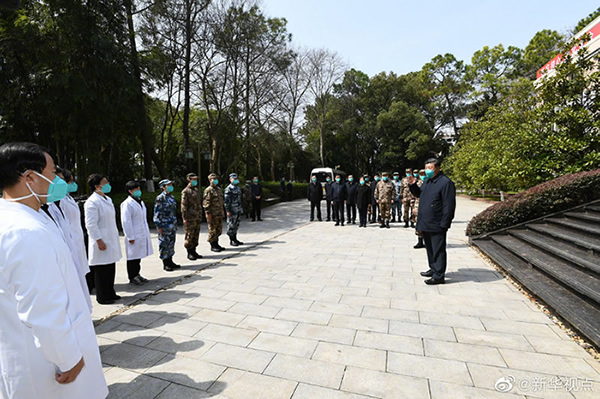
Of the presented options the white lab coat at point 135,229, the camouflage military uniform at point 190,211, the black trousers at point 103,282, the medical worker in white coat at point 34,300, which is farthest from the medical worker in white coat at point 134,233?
the medical worker in white coat at point 34,300

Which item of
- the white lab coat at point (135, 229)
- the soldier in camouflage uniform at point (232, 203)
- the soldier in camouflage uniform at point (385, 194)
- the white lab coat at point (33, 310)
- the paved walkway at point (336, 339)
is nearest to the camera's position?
the white lab coat at point (33, 310)

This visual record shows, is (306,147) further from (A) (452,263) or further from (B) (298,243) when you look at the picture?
(A) (452,263)

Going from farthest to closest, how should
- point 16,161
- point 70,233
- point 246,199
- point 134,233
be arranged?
point 246,199 → point 134,233 → point 70,233 → point 16,161

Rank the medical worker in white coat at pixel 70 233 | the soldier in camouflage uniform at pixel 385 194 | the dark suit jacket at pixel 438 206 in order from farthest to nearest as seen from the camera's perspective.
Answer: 1. the soldier in camouflage uniform at pixel 385 194
2. the dark suit jacket at pixel 438 206
3. the medical worker in white coat at pixel 70 233

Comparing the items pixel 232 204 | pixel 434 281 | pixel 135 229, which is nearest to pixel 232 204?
pixel 232 204

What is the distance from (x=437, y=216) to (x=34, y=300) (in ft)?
15.7

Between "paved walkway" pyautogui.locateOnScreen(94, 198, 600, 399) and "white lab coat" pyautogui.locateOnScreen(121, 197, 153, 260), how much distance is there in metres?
0.59

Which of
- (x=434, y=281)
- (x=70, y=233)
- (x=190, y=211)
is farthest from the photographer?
(x=190, y=211)

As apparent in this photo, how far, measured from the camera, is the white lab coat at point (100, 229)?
4145mm

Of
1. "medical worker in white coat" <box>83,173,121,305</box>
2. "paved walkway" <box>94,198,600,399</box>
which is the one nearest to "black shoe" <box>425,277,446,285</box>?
"paved walkway" <box>94,198,600,399</box>

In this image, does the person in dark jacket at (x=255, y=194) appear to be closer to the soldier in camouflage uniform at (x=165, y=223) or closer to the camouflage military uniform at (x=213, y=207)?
the camouflage military uniform at (x=213, y=207)

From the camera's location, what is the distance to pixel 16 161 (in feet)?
4.93

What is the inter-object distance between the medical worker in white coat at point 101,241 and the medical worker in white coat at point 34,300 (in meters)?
2.97

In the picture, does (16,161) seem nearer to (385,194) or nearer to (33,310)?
(33,310)
